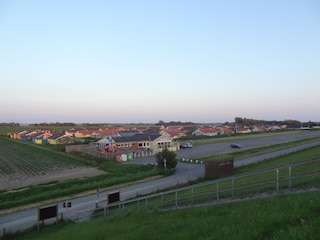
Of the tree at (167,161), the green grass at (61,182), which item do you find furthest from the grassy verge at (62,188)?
the tree at (167,161)

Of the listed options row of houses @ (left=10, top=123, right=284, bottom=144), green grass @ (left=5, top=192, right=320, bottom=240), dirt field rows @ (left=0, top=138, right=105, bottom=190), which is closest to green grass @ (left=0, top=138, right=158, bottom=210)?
dirt field rows @ (left=0, top=138, right=105, bottom=190)

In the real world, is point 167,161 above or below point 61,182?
above

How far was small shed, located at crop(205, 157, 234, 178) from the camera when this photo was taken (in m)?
34.8

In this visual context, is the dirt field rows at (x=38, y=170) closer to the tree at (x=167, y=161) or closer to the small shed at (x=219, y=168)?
the tree at (x=167, y=161)

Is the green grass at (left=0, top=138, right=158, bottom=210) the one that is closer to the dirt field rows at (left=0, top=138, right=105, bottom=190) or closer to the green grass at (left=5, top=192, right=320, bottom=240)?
the dirt field rows at (left=0, top=138, right=105, bottom=190)

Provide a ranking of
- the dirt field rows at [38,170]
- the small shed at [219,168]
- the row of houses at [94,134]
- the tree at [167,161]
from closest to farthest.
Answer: the small shed at [219,168] < the dirt field rows at [38,170] < the tree at [167,161] < the row of houses at [94,134]

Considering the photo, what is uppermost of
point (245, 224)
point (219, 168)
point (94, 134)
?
point (245, 224)

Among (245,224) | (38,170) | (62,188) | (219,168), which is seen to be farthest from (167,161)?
(245,224)

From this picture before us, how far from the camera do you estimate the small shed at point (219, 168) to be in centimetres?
3481

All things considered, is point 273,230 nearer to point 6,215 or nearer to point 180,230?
point 180,230

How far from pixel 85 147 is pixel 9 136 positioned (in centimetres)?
8821

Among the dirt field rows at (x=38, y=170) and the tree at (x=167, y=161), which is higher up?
the tree at (x=167, y=161)

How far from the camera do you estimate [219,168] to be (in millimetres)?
34844

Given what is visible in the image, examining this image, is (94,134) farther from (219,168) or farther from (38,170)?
(219,168)
